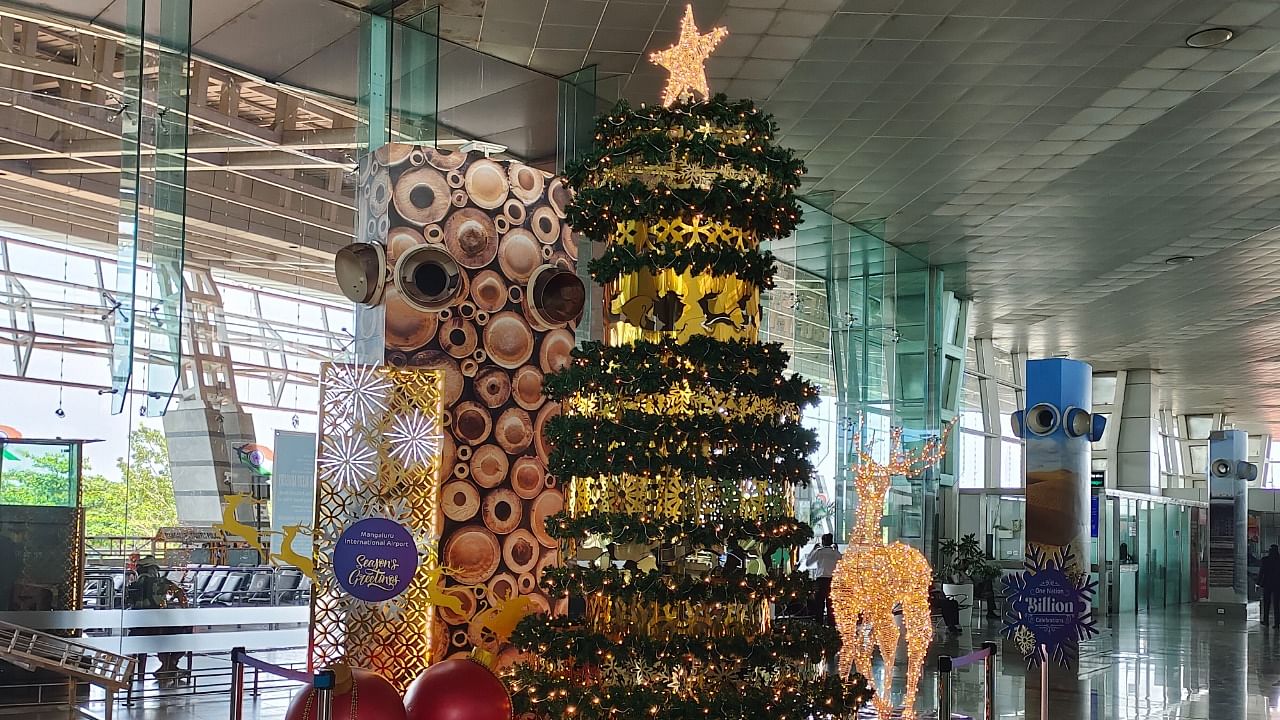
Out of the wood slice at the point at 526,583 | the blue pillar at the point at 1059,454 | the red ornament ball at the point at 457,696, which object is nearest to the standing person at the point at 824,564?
the blue pillar at the point at 1059,454

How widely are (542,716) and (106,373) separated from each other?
4.59m

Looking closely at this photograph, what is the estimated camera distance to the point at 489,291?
8.12 meters

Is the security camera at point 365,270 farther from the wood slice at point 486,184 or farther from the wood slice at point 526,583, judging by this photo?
the wood slice at point 526,583

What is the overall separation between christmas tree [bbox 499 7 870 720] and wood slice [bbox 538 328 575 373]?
140 inches

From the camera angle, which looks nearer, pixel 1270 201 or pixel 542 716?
pixel 542 716

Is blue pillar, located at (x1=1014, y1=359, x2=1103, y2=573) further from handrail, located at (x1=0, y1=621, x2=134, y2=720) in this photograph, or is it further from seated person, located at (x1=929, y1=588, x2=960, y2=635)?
handrail, located at (x1=0, y1=621, x2=134, y2=720)

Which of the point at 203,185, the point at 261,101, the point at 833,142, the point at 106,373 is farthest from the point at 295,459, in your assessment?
the point at 833,142

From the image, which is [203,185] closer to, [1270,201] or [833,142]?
[833,142]

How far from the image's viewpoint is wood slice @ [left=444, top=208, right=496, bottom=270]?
801cm

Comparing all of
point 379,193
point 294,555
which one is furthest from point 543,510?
point 379,193

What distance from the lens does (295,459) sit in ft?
26.9

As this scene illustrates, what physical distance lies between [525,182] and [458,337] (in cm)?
128

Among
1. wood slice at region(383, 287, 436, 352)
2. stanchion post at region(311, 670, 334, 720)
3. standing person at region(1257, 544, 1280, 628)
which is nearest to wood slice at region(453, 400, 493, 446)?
wood slice at region(383, 287, 436, 352)

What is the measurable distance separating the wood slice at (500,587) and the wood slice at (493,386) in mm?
1161
